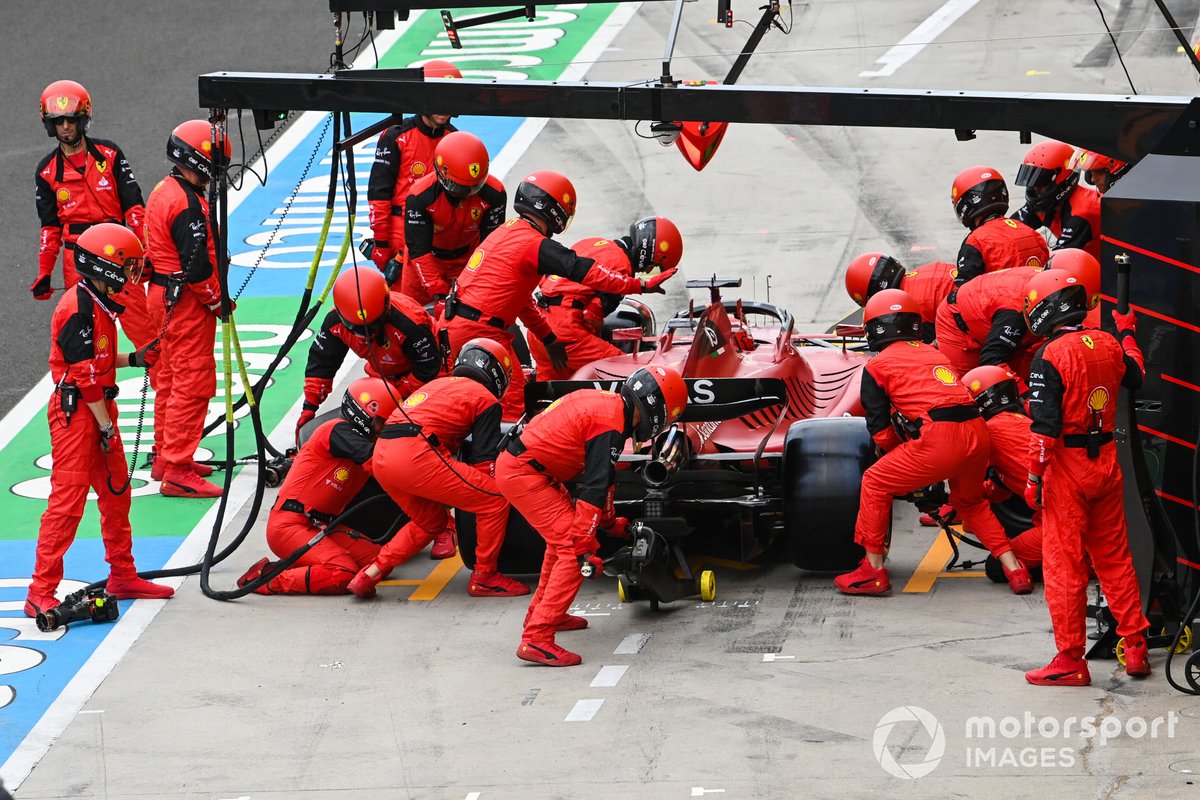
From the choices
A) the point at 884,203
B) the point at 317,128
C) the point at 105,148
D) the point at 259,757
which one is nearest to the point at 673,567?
the point at 259,757

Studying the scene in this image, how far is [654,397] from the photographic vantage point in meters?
9.24

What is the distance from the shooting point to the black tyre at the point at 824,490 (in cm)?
975

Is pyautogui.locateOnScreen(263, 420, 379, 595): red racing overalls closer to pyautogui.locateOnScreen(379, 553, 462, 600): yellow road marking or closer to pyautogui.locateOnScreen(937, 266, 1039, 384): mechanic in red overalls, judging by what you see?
pyautogui.locateOnScreen(379, 553, 462, 600): yellow road marking

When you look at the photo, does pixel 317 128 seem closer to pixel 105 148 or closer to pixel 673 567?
pixel 105 148

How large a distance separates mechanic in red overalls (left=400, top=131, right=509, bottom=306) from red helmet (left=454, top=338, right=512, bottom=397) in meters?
2.32

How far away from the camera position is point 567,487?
33.4 feet

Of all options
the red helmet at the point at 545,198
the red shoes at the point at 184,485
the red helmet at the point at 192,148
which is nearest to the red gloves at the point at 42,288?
the red helmet at the point at 192,148

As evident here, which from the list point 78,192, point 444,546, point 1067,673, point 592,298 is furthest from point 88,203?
point 1067,673

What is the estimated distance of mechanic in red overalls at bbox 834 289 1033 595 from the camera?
954 centimetres

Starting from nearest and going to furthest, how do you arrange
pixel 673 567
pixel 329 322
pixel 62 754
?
1. pixel 62 754
2. pixel 673 567
3. pixel 329 322

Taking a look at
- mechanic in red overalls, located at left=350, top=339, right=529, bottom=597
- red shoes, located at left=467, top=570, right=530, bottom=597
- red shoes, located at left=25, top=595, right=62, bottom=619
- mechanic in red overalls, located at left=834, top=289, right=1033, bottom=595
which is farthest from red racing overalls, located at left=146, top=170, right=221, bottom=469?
mechanic in red overalls, located at left=834, top=289, right=1033, bottom=595

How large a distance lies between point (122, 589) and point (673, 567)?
347 cm

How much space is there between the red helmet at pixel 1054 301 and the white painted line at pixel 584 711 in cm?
295

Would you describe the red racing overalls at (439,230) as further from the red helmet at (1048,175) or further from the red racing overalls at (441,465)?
the red helmet at (1048,175)
